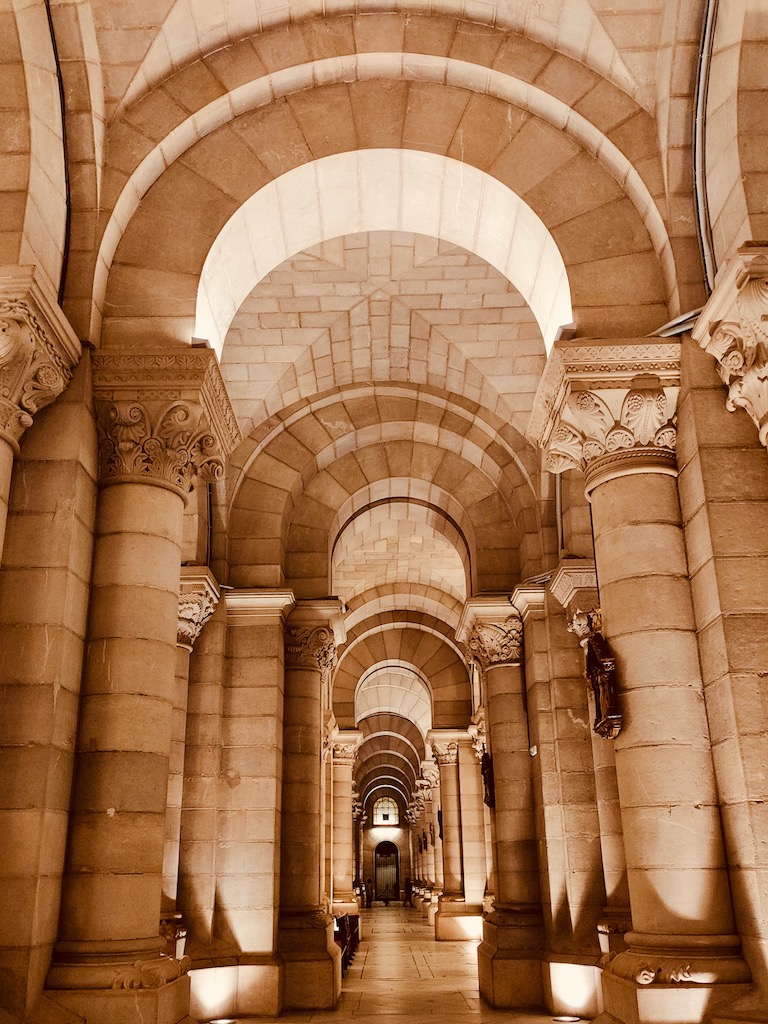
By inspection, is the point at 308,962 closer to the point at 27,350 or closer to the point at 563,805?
the point at 563,805

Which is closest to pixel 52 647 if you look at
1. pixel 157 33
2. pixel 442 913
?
pixel 157 33

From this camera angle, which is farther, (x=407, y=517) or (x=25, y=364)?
(x=407, y=517)

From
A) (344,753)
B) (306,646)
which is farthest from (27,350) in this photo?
(344,753)

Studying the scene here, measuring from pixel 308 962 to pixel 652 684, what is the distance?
654cm

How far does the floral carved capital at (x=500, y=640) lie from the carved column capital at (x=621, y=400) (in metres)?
5.29

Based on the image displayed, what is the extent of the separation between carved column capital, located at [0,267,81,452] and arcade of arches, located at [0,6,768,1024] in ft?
0.09

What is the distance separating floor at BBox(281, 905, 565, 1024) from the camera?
9555 mm

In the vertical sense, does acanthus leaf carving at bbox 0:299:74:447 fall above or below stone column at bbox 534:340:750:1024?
above

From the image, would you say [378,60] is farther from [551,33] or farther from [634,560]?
[634,560]

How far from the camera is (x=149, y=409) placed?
22.5ft

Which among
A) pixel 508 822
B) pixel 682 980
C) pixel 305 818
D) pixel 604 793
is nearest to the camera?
pixel 682 980

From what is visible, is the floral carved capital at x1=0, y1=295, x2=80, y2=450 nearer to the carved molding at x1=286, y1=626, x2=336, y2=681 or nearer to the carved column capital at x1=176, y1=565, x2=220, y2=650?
the carved column capital at x1=176, y1=565, x2=220, y2=650

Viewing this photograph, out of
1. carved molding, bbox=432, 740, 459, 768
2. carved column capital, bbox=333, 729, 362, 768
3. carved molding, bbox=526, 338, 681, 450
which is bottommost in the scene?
carved molding, bbox=432, 740, 459, 768

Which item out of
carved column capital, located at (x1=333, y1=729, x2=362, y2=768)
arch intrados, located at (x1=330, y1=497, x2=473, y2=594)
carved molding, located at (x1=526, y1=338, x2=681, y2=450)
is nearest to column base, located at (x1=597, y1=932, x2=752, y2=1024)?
carved molding, located at (x1=526, y1=338, x2=681, y2=450)
